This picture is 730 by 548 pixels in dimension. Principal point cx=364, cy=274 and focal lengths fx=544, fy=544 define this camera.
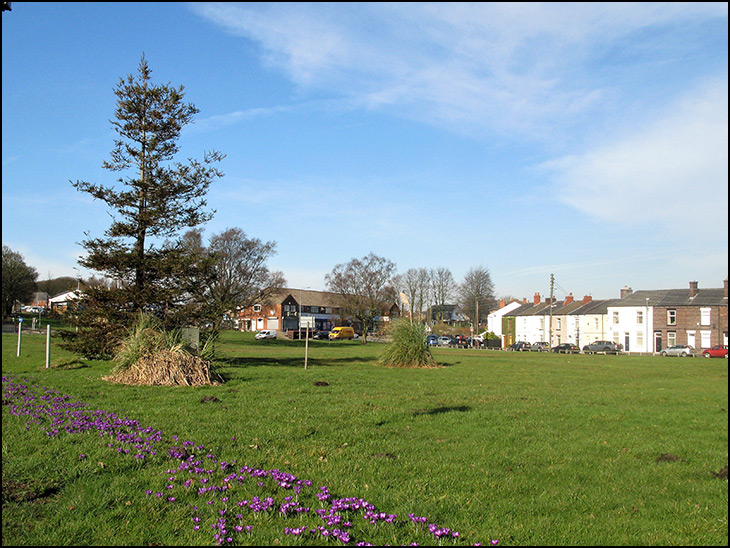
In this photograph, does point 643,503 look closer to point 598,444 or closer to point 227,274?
point 598,444

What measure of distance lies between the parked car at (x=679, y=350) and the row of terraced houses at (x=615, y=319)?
1.22 m

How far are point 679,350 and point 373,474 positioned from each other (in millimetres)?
57520

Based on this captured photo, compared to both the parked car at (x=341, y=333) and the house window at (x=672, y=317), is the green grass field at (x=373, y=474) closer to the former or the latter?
the house window at (x=672, y=317)

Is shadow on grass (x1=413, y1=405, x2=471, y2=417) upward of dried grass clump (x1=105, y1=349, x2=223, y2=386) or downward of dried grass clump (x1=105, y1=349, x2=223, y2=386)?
downward

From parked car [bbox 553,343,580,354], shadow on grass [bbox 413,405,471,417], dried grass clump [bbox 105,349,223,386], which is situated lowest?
parked car [bbox 553,343,580,354]

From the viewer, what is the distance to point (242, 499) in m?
5.34

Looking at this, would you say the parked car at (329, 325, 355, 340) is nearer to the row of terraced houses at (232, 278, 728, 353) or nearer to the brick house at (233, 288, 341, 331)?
the row of terraced houses at (232, 278, 728, 353)

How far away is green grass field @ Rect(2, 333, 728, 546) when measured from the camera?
4.69m

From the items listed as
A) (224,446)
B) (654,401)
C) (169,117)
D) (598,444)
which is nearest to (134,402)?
(224,446)

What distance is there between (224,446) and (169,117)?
64.6 ft

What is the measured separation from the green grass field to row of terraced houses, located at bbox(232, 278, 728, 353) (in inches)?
1005

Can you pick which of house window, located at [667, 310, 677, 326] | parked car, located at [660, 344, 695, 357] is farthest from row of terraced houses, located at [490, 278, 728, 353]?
parked car, located at [660, 344, 695, 357]

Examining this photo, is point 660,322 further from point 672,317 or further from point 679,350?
point 679,350

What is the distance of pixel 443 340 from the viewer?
3103 inches
